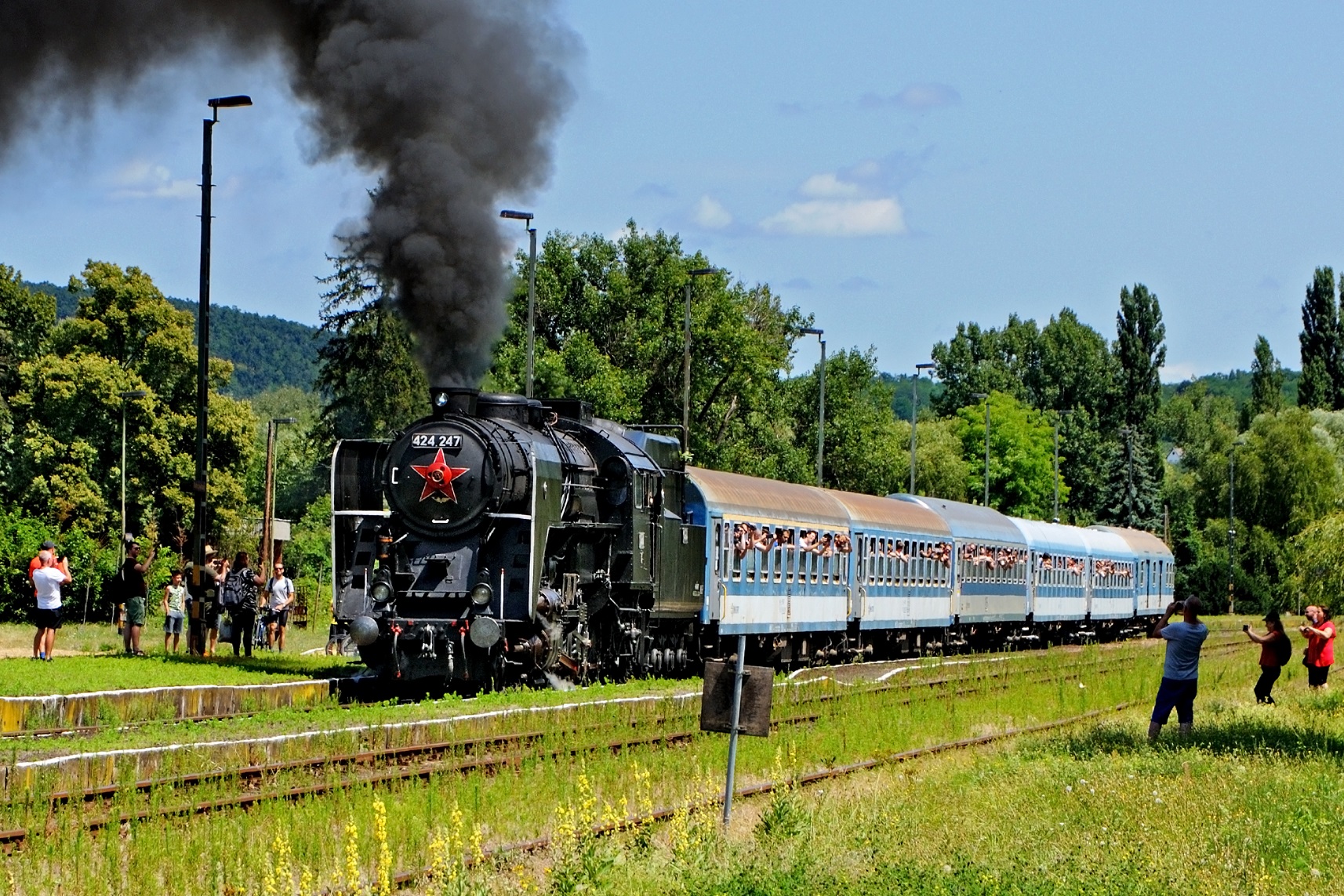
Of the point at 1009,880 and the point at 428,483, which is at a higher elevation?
the point at 428,483

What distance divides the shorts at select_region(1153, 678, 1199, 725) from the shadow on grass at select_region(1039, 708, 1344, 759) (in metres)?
0.26

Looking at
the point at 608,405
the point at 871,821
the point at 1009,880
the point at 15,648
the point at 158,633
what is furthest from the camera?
the point at 608,405

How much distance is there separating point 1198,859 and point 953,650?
27.5 m

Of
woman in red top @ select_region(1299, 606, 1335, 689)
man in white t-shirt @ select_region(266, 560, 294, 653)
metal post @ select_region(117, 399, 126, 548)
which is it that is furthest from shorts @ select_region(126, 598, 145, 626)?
metal post @ select_region(117, 399, 126, 548)

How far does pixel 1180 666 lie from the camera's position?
687 inches

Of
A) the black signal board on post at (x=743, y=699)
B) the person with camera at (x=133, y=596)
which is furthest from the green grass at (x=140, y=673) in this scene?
the black signal board on post at (x=743, y=699)

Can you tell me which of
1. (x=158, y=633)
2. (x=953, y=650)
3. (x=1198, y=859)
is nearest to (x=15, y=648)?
(x=158, y=633)

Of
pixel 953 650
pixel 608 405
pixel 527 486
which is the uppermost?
pixel 608 405

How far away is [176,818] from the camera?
10.9 metres

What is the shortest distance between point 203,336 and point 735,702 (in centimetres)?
1531

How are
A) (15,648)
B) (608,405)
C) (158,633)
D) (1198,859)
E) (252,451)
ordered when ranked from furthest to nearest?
(252,451) < (608,405) < (158,633) < (15,648) < (1198,859)

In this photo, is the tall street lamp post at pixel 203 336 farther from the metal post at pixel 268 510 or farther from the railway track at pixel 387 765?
the metal post at pixel 268 510

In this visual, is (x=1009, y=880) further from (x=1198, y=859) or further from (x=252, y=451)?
(x=252, y=451)

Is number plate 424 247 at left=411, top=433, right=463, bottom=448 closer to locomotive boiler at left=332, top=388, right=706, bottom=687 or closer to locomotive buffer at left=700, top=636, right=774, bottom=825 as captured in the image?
locomotive boiler at left=332, top=388, right=706, bottom=687
